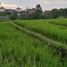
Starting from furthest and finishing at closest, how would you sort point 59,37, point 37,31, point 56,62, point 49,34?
point 37,31 < point 49,34 < point 59,37 < point 56,62

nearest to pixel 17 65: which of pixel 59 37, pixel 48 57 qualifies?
pixel 48 57

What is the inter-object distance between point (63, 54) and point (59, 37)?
6.11 meters

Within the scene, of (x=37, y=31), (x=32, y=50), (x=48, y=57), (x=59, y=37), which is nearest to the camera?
(x=48, y=57)

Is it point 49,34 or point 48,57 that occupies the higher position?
point 48,57

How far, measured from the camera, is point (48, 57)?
8.38 meters

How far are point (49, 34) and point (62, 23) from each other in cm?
1086

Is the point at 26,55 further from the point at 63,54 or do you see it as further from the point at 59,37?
the point at 59,37

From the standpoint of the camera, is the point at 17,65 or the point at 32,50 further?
the point at 32,50

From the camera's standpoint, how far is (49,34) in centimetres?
1816

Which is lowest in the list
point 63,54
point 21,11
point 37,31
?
point 21,11

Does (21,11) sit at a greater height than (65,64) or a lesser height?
lesser

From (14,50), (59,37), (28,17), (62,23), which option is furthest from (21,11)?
(14,50)

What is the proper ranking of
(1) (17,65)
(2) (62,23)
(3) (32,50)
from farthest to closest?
(2) (62,23) → (3) (32,50) → (1) (17,65)

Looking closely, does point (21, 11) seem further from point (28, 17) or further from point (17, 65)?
point (17, 65)
